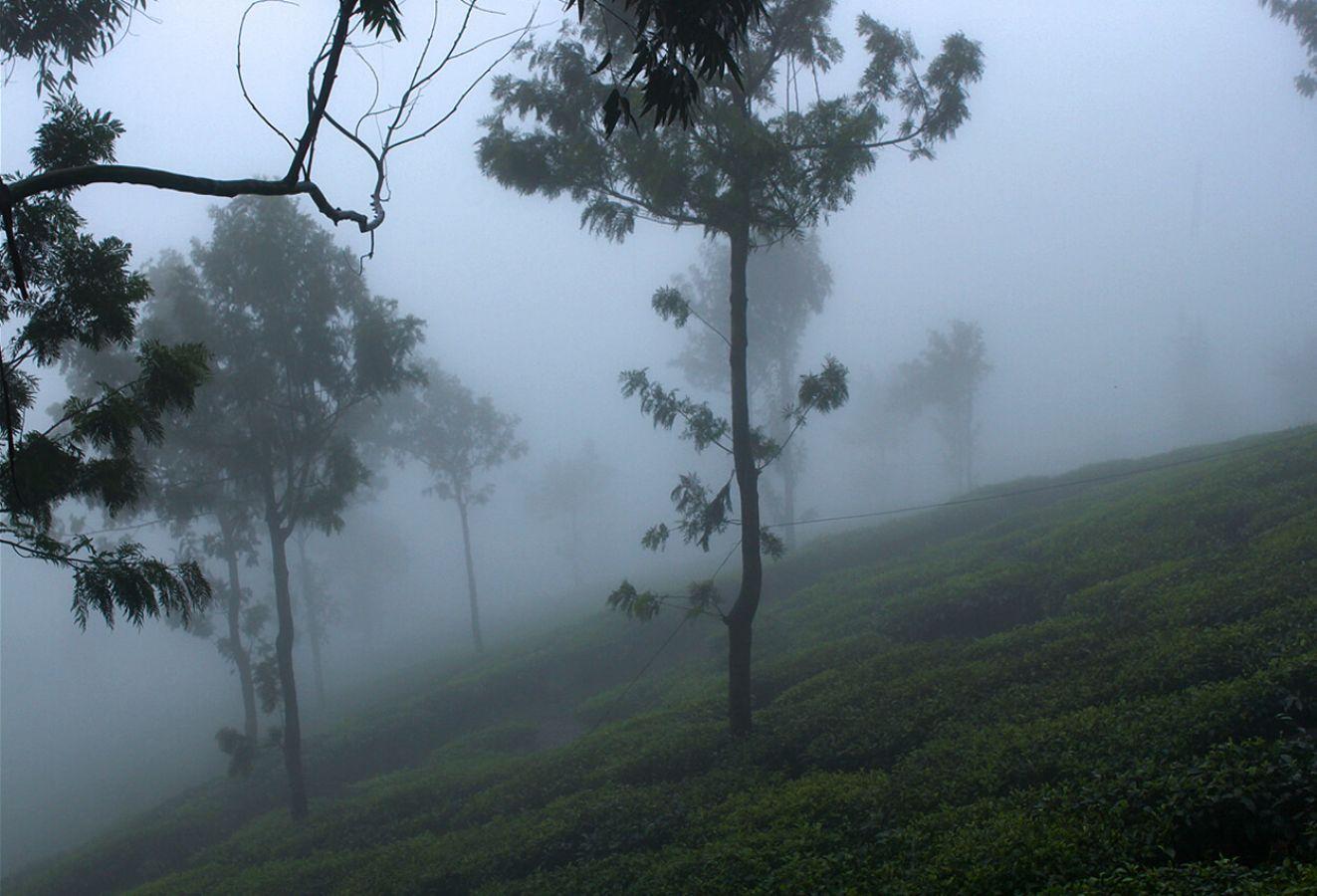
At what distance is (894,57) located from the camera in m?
14.3

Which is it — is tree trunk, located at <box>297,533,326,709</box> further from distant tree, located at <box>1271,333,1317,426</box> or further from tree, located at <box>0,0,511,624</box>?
distant tree, located at <box>1271,333,1317,426</box>

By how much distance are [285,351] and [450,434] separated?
2101cm

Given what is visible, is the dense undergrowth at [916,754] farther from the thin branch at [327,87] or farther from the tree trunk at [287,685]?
the thin branch at [327,87]

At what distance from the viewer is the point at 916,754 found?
1096cm

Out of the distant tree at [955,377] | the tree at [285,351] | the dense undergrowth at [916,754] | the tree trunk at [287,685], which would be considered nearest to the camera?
the dense undergrowth at [916,754]

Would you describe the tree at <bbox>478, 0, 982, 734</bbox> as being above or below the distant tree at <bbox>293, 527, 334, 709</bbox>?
above

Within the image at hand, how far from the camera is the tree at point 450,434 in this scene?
132 feet

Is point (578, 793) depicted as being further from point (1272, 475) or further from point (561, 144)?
point (1272, 475)

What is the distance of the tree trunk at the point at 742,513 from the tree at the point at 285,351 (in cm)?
954

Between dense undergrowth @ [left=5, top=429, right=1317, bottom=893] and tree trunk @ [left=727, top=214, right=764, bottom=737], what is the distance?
0.59 meters

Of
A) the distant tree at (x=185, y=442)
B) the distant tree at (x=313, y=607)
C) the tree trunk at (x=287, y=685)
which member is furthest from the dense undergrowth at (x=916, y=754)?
the distant tree at (x=313, y=607)

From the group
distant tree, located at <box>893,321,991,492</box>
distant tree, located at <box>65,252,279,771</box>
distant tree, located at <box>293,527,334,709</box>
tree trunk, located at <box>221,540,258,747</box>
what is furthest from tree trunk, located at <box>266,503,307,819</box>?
distant tree, located at <box>893,321,991,492</box>

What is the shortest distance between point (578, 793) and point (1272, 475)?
1601 centimetres

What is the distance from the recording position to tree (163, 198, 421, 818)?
2012cm
